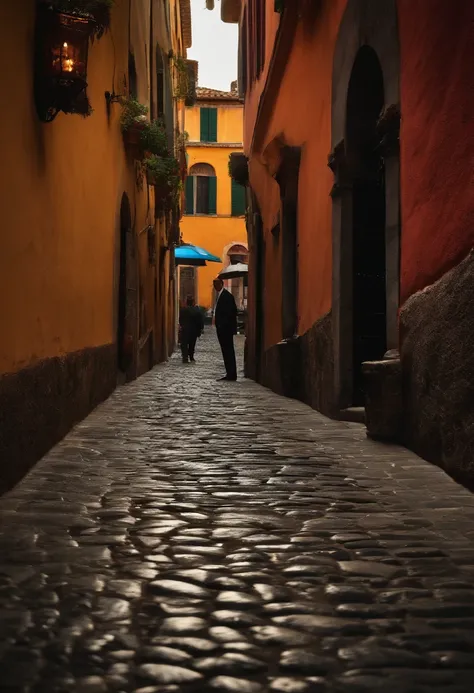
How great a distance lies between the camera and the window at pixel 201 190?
3788 centimetres

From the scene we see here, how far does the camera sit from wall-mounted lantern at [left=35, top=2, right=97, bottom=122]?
15.7ft

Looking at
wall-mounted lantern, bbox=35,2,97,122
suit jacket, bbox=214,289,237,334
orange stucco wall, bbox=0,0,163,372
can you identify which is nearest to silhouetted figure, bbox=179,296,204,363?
suit jacket, bbox=214,289,237,334

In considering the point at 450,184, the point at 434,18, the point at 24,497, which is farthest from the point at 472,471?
the point at 434,18

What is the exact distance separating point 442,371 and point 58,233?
268cm

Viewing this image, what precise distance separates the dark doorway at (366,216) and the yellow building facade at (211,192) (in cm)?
3021

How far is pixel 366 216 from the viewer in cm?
724

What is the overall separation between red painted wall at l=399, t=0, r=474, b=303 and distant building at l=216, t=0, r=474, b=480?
0.5 inches

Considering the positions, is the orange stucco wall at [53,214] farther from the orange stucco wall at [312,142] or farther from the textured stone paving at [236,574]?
the orange stucco wall at [312,142]

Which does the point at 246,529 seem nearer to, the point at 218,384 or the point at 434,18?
the point at 434,18

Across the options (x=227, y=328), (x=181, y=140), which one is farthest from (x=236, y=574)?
(x=181, y=140)

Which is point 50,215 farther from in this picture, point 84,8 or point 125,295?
point 125,295

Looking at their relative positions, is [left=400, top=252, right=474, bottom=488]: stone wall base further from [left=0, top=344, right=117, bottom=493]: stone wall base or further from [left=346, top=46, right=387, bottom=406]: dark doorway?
[left=0, top=344, right=117, bottom=493]: stone wall base

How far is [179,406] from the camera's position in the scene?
832cm

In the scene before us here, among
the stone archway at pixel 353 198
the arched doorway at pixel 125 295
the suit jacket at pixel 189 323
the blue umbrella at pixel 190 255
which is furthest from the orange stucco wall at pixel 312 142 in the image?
the blue umbrella at pixel 190 255
